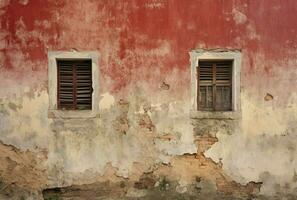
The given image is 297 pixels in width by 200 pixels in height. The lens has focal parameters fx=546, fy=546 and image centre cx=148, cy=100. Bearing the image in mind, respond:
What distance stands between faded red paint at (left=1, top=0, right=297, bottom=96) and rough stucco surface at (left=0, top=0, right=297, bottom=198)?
0.02m

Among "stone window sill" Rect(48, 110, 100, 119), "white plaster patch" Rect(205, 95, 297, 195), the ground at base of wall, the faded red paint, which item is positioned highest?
the faded red paint

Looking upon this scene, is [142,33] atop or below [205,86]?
atop

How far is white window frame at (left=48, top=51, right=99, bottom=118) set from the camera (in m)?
8.86

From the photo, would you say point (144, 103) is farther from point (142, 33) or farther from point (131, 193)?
point (131, 193)

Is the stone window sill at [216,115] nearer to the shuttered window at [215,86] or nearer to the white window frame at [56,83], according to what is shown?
the shuttered window at [215,86]

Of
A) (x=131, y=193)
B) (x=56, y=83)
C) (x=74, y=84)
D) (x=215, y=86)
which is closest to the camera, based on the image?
(x=131, y=193)

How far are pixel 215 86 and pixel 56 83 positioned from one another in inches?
104

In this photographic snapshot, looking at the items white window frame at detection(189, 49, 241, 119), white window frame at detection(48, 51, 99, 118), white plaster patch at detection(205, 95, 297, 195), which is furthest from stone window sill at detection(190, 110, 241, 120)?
white window frame at detection(48, 51, 99, 118)

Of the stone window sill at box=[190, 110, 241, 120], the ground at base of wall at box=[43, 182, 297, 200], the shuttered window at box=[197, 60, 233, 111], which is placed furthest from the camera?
the shuttered window at box=[197, 60, 233, 111]

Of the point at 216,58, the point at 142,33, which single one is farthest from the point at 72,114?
the point at 216,58

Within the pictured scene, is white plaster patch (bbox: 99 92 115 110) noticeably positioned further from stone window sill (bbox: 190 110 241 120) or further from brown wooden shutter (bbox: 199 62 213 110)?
brown wooden shutter (bbox: 199 62 213 110)

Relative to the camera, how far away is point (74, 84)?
9.05 m

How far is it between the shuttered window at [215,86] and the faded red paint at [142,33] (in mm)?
304

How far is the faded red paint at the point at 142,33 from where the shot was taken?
890cm
